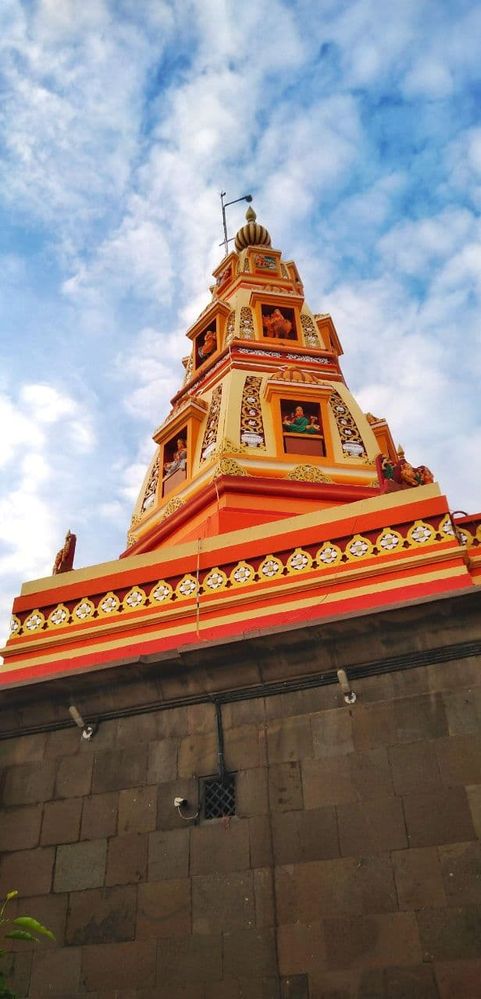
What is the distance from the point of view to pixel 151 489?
42.1 feet

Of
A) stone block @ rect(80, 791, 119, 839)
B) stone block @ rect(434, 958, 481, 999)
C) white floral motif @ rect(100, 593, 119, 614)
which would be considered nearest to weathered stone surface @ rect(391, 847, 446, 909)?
stone block @ rect(434, 958, 481, 999)

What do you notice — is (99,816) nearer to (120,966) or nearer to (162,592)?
(120,966)

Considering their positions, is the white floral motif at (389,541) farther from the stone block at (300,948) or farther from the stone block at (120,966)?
the stone block at (120,966)

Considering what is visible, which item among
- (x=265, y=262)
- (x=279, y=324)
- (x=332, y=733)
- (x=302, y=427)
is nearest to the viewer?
(x=332, y=733)

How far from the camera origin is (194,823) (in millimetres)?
6621

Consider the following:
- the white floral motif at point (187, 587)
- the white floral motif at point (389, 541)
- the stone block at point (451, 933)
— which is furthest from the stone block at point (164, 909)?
the white floral motif at point (389, 541)

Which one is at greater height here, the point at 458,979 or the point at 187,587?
the point at 187,587

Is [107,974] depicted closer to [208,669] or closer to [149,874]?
[149,874]

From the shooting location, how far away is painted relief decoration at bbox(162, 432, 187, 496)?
40.2ft

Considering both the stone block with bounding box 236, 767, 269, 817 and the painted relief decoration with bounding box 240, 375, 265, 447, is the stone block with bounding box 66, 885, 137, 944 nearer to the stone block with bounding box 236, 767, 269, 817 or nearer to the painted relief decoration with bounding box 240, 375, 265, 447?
the stone block with bounding box 236, 767, 269, 817

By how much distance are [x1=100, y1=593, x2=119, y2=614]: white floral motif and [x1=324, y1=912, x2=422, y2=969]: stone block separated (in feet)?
12.4

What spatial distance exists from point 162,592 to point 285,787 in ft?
8.38

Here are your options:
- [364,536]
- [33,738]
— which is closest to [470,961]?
[364,536]

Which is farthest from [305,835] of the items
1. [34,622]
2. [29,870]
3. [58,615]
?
[34,622]
